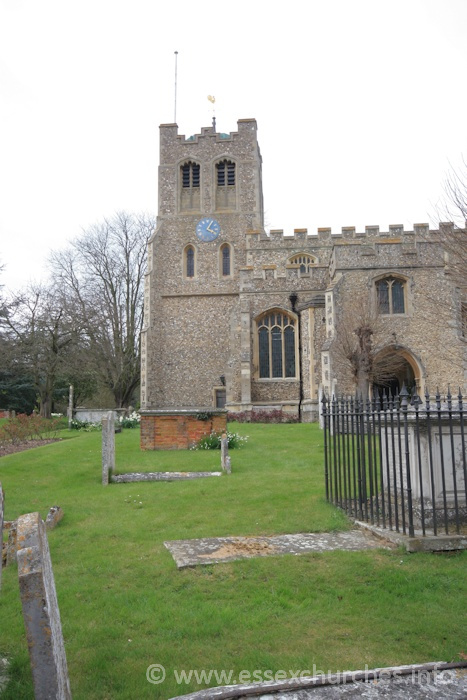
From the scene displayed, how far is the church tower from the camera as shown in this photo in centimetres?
2852

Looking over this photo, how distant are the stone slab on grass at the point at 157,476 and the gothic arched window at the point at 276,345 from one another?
15574 mm

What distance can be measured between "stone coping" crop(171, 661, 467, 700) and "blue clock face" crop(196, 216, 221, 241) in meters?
28.8

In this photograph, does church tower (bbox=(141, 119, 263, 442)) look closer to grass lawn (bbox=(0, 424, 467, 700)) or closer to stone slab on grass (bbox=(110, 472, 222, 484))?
stone slab on grass (bbox=(110, 472, 222, 484))

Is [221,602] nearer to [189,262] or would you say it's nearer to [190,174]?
[189,262]

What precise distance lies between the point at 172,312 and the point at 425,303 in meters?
14.0

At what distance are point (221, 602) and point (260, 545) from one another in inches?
54.2

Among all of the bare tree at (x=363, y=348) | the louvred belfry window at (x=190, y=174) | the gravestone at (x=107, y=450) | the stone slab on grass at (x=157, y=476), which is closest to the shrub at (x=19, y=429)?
the gravestone at (x=107, y=450)

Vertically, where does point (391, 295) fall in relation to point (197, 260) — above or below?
below

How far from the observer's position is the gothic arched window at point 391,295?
71.7ft

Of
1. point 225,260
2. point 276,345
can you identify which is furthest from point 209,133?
point 276,345

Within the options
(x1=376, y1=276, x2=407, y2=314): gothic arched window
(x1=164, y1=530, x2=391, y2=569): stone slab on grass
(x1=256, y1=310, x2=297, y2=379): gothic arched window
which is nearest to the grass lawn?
(x1=164, y1=530, x2=391, y2=569): stone slab on grass

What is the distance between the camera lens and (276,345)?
81.9 ft

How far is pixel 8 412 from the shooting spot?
2945 cm

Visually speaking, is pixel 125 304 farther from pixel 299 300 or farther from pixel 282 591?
pixel 282 591
